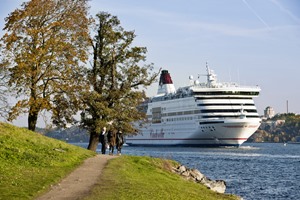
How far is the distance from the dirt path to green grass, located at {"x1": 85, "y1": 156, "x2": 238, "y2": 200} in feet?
0.92

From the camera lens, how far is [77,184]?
16281 mm

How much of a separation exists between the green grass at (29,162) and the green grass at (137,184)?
154 centimetres

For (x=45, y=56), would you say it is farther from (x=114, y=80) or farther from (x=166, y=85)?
(x=166, y=85)

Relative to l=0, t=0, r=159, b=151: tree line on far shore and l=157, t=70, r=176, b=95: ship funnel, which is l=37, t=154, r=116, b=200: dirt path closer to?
l=0, t=0, r=159, b=151: tree line on far shore

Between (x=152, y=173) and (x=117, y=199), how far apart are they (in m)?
7.82

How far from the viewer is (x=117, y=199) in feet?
45.3

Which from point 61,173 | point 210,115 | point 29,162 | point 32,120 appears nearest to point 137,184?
point 61,173

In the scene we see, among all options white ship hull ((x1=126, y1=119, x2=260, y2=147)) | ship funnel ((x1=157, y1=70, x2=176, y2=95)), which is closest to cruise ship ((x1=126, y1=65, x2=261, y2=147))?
white ship hull ((x1=126, y1=119, x2=260, y2=147))

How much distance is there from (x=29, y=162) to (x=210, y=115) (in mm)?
84141

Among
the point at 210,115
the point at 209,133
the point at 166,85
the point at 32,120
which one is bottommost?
the point at 32,120

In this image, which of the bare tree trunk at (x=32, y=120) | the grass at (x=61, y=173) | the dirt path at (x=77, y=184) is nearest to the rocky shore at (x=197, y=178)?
the grass at (x=61, y=173)

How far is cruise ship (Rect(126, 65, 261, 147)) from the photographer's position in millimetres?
100312

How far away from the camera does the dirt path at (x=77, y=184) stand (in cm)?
1416

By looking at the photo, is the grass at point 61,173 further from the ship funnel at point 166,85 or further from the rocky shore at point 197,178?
the ship funnel at point 166,85
